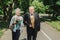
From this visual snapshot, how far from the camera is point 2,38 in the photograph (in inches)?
632

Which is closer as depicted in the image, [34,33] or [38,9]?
[34,33]

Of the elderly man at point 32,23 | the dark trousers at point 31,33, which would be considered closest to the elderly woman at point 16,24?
the elderly man at point 32,23

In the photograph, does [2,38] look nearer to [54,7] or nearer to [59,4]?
[59,4]

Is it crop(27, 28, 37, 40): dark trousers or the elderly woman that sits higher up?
the elderly woman

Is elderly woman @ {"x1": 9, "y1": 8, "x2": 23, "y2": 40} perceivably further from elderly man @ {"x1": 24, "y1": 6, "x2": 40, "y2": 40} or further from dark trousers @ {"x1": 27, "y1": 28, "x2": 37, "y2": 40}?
dark trousers @ {"x1": 27, "y1": 28, "x2": 37, "y2": 40}

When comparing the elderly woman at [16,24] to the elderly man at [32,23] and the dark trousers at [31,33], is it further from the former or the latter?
the dark trousers at [31,33]

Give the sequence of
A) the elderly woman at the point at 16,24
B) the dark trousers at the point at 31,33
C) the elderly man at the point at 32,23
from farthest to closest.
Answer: the elderly woman at the point at 16,24
the dark trousers at the point at 31,33
the elderly man at the point at 32,23

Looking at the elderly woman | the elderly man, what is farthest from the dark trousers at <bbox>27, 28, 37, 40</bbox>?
the elderly woman

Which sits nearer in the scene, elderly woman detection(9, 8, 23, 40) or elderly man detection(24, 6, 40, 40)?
elderly man detection(24, 6, 40, 40)

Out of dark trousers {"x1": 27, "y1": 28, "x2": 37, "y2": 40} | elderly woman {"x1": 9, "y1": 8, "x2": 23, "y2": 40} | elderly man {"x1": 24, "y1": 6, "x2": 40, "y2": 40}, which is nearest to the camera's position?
elderly man {"x1": 24, "y1": 6, "x2": 40, "y2": 40}

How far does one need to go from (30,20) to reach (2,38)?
22.6 feet

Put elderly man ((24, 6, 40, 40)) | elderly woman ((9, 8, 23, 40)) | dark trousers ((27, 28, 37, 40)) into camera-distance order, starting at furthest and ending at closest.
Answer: elderly woman ((9, 8, 23, 40)) → dark trousers ((27, 28, 37, 40)) → elderly man ((24, 6, 40, 40))

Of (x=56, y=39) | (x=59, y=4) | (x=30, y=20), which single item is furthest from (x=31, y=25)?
(x=59, y=4)

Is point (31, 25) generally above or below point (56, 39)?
above
